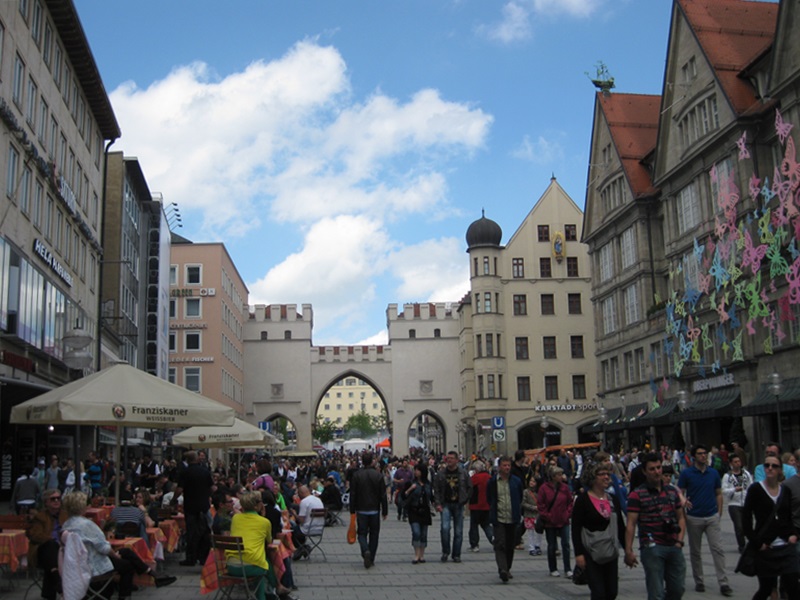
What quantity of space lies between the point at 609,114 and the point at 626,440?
17.1 m

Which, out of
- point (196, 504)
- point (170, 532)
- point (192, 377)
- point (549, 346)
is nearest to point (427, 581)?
point (196, 504)

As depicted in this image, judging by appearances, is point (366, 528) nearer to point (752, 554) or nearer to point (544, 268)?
point (752, 554)

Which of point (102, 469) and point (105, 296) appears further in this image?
point (105, 296)

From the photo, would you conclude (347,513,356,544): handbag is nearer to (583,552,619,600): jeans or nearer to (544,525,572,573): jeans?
(544,525,572,573): jeans

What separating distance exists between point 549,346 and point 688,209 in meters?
26.2

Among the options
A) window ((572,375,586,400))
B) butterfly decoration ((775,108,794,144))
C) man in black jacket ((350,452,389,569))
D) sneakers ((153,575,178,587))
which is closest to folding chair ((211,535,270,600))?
sneakers ((153,575,178,587))

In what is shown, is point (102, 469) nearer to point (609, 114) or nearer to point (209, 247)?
point (609, 114)

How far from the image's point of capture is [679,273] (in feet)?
132

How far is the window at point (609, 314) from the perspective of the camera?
160ft

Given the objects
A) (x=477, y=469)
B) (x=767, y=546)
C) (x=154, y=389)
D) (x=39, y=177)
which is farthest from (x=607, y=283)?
(x=767, y=546)

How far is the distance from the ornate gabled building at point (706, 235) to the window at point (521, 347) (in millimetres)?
13327

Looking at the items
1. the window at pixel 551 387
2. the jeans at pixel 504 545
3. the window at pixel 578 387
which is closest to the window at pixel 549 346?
the window at pixel 551 387

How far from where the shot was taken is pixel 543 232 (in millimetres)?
65250

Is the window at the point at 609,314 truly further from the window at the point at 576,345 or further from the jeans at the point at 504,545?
the jeans at the point at 504,545
